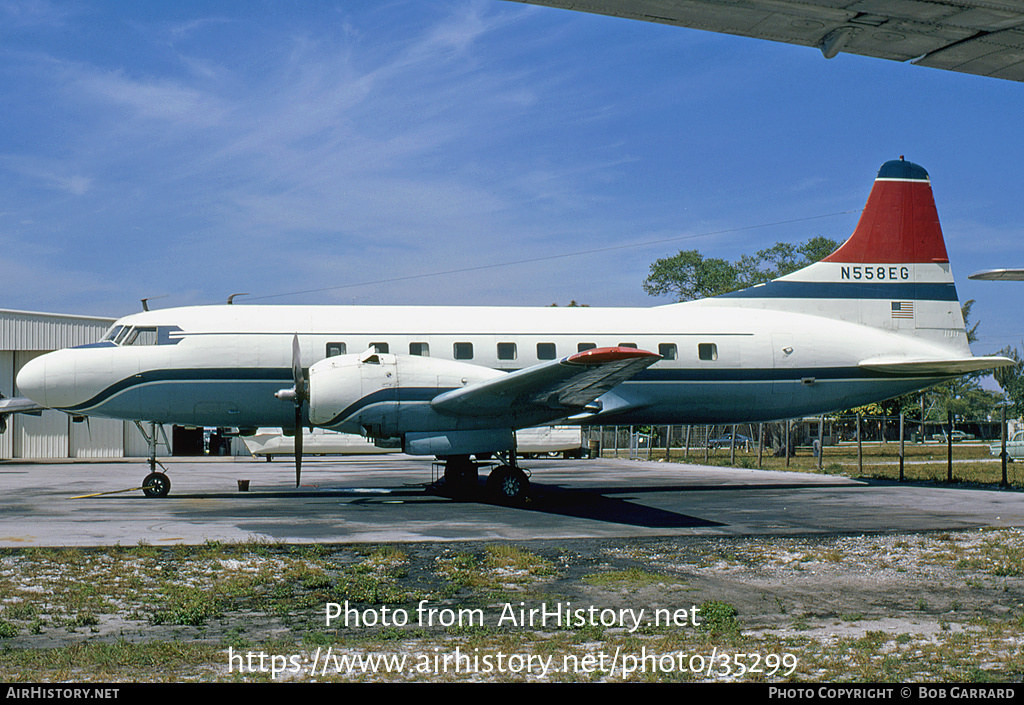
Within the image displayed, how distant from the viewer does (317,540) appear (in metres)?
11.3

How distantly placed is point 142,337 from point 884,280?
18.0 metres

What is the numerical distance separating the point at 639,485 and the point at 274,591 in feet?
47.4

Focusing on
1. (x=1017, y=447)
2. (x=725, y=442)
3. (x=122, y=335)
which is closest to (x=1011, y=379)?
(x=725, y=442)

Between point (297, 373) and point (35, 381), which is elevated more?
point (297, 373)

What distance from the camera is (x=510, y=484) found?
54.9ft

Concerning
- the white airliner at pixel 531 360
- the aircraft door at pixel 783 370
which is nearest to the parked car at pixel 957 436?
the white airliner at pixel 531 360

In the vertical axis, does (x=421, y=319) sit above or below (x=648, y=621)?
above

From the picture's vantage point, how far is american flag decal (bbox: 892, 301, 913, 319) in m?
21.4

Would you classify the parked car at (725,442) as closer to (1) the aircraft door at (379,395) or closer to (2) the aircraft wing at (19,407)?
(2) the aircraft wing at (19,407)

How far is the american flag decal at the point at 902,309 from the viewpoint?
21.4 m

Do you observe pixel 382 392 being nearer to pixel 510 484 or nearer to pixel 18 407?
pixel 510 484

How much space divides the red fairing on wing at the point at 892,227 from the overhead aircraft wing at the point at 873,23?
16942 millimetres

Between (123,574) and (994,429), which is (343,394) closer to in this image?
(123,574)
